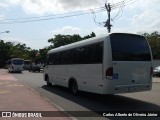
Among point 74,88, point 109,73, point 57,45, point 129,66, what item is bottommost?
point 74,88

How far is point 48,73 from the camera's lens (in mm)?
22781

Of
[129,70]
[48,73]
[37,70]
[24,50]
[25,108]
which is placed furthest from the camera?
[24,50]

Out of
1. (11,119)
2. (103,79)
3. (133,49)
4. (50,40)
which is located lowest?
(11,119)

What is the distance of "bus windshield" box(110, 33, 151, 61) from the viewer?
13062 mm

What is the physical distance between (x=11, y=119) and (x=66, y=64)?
336 inches

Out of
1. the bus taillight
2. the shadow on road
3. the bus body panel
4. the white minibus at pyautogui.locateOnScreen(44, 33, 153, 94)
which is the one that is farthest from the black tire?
the bus taillight

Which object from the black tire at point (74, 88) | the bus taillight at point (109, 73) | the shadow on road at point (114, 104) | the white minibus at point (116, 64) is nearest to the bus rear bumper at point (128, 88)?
the white minibus at point (116, 64)

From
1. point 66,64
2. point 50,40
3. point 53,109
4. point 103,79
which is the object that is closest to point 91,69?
point 103,79

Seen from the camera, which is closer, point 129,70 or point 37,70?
point 129,70

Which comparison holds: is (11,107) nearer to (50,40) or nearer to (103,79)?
(103,79)

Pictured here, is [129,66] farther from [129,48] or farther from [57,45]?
[57,45]

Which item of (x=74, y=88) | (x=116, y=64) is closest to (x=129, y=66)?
(x=116, y=64)

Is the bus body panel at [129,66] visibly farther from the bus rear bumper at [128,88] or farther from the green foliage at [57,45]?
the green foliage at [57,45]

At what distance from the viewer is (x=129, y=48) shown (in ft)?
43.9
